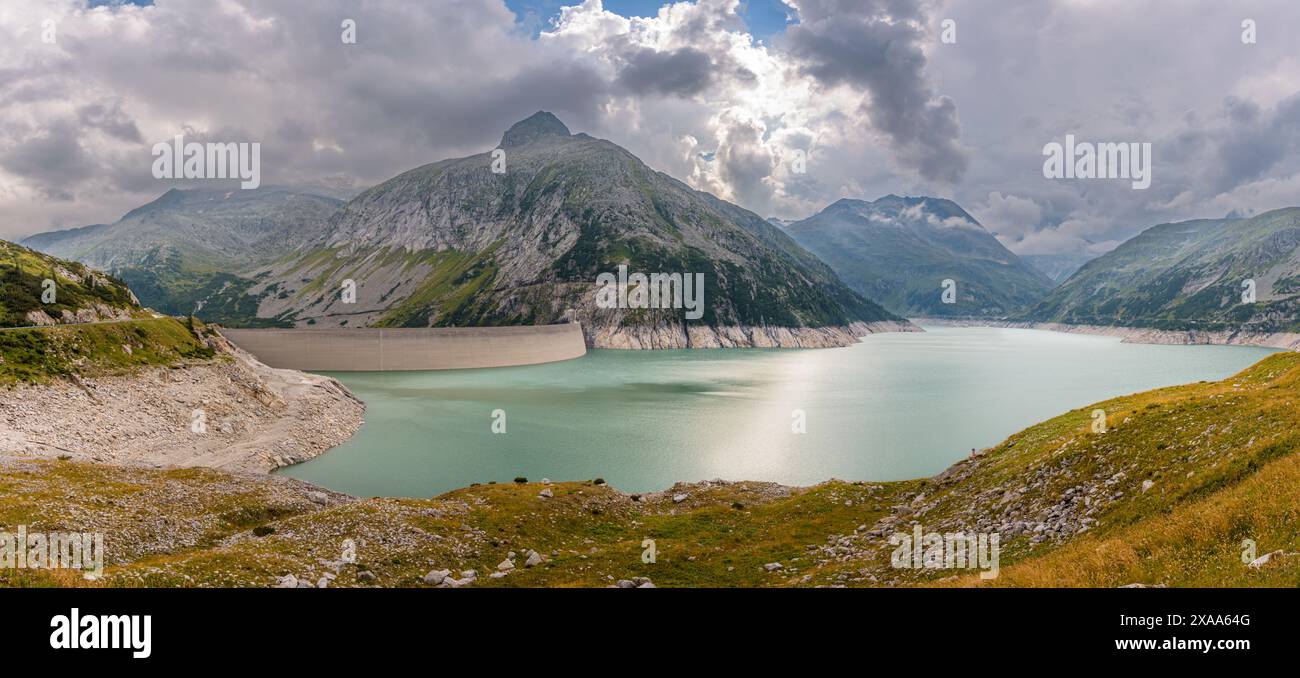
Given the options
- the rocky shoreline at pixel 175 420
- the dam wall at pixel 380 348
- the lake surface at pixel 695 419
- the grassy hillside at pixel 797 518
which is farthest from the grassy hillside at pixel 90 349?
the dam wall at pixel 380 348

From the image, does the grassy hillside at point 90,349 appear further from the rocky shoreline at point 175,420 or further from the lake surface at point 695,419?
the lake surface at point 695,419

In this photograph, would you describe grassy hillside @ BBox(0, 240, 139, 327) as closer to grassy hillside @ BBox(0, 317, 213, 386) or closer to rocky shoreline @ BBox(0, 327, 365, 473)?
grassy hillside @ BBox(0, 317, 213, 386)

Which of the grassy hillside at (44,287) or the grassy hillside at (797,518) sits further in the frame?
the grassy hillside at (44,287)

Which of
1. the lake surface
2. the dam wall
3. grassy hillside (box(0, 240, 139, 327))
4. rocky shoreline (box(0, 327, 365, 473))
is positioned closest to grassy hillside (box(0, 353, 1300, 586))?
rocky shoreline (box(0, 327, 365, 473))

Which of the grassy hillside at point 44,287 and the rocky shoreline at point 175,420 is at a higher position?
the grassy hillside at point 44,287

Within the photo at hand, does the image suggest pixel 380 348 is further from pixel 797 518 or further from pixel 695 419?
pixel 797 518
